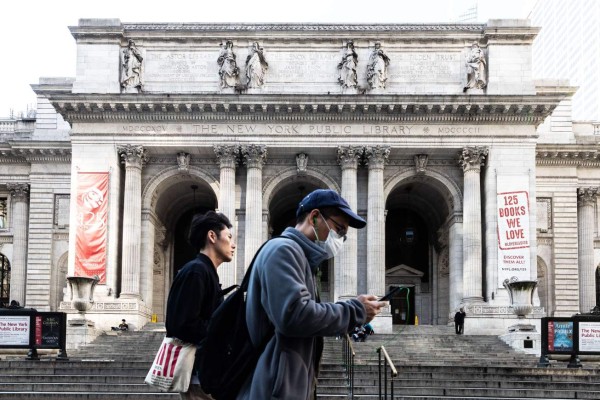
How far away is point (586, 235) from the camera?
51.9m

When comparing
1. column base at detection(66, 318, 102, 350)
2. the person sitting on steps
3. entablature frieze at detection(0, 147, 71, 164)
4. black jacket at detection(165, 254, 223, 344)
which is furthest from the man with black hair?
entablature frieze at detection(0, 147, 71, 164)

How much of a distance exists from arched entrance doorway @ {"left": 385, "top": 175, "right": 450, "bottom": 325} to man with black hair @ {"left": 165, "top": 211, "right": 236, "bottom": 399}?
3812 centimetres

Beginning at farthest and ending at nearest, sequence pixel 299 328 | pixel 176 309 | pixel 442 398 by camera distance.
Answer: pixel 442 398
pixel 176 309
pixel 299 328

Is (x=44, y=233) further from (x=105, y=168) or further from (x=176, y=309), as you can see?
(x=176, y=309)

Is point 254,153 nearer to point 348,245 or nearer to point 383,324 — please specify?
point 348,245

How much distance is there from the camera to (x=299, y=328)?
18.1 ft

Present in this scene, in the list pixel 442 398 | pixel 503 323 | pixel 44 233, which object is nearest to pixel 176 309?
pixel 442 398

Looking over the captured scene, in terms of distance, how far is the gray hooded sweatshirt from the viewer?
217 inches

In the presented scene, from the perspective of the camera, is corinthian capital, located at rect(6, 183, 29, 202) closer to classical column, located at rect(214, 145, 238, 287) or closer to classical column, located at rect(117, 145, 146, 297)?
classical column, located at rect(117, 145, 146, 297)

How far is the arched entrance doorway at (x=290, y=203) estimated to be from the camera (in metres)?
45.1

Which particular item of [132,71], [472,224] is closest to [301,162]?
[472,224]

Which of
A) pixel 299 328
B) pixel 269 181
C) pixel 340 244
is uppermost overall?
pixel 269 181

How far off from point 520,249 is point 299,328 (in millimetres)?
37294

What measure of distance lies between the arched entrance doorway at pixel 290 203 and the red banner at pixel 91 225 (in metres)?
8.17
